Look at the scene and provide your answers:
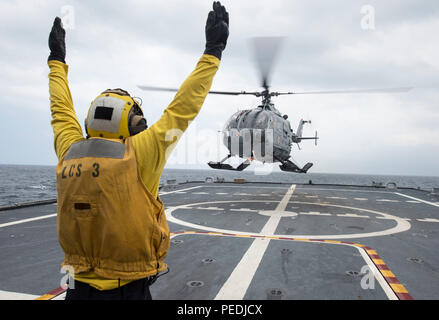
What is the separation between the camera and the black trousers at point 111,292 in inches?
74.5

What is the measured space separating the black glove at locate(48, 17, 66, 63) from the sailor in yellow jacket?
2.88ft

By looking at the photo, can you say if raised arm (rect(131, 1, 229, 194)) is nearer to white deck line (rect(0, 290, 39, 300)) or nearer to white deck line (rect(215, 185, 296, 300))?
white deck line (rect(215, 185, 296, 300))

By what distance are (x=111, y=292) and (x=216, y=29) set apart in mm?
2020

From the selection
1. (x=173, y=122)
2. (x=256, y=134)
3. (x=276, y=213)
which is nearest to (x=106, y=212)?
(x=173, y=122)

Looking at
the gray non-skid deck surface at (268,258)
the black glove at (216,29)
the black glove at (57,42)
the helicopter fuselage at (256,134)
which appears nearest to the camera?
the black glove at (216,29)

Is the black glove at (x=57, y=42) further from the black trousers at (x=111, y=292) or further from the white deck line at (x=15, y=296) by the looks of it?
the white deck line at (x=15, y=296)

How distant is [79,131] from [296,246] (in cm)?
587

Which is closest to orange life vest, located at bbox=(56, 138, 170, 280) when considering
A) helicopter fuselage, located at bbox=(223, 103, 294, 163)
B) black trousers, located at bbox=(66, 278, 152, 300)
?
black trousers, located at bbox=(66, 278, 152, 300)

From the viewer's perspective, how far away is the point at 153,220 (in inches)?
75.2

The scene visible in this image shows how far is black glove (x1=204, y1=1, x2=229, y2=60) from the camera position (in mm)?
2006

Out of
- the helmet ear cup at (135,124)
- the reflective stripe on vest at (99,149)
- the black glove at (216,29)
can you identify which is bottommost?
the reflective stripe on vest at (99,149)

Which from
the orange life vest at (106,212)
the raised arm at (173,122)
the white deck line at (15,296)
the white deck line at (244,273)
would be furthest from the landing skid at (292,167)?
the orange life vest at (106,212)

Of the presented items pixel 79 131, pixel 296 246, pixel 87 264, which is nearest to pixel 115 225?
pixel 87 264

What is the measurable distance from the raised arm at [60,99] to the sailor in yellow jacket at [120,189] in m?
0.18
